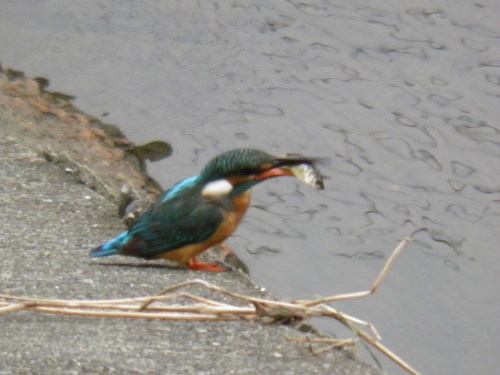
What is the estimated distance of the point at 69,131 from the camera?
5.40 meters

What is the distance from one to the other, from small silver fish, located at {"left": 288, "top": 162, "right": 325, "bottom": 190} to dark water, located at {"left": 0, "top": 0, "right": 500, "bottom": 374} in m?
1.02

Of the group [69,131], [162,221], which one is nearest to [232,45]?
[69,131]

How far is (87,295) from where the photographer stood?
3559mm

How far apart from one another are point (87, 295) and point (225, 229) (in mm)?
526

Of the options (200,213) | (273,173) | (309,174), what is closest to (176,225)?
(200,213)

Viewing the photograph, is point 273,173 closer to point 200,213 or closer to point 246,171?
point 246,171

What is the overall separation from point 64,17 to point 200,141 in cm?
150

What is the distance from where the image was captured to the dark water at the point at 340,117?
4703mm

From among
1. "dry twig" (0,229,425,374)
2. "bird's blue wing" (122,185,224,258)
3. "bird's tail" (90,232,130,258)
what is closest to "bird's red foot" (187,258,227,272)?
"bird's blue wing" (122,185,224,258)

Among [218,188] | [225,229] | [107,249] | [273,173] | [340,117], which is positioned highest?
[273,173]

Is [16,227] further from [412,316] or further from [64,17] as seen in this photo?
[64,17]

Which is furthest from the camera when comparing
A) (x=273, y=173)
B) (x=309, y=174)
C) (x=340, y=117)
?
(x=340, y=117)

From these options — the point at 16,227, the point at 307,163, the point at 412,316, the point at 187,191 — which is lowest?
the point at 412,316

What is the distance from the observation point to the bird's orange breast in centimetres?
382
